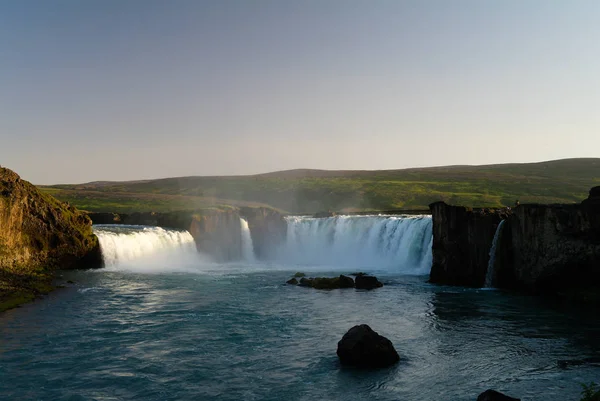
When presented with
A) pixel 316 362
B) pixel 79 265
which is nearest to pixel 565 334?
pixel 316 362

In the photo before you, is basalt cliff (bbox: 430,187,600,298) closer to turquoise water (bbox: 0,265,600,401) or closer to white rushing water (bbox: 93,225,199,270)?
turquoise water (bbox: 0,265,600,401)

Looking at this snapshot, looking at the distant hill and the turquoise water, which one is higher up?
the distant hill

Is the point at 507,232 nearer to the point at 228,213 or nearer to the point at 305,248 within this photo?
the point at 305,248

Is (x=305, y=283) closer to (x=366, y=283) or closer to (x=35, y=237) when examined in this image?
(x=366, y=283)

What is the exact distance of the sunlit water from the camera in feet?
68.4

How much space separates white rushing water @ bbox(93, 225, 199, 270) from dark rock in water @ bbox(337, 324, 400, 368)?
130 feet

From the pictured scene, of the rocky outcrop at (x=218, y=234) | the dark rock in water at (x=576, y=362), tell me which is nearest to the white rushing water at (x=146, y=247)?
the rocky outcrop at (x=218, y=234)

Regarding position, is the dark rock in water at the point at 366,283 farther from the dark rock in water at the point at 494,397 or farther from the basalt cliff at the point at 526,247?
the dark rock in water at the point at 494,397

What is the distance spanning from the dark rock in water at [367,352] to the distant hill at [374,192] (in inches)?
3444

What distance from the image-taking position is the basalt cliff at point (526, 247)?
38.6 m

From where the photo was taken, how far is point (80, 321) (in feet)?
102

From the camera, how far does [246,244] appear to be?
7594 centimetres

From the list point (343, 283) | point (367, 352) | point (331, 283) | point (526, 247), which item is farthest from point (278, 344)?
point (526, 247)

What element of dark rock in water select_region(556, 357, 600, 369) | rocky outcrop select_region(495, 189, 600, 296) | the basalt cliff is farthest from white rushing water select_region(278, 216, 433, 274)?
dark rock in water select_region(556, 357, 600, 369)
